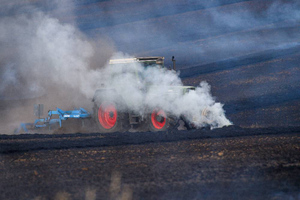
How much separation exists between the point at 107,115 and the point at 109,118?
11 cm

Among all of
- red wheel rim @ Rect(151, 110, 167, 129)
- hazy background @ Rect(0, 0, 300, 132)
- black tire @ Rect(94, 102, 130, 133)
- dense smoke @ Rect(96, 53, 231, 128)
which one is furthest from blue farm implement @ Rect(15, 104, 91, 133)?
red wheel rim @ Rect(151, 110, 167, 129)

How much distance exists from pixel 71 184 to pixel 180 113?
5537 millimetres

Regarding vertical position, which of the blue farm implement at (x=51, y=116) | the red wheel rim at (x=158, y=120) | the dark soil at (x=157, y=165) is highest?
the blue farm implement at (x=51, y=116)

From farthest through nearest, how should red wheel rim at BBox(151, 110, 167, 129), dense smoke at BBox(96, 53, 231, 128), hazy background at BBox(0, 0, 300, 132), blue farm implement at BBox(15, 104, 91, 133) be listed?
1. hazy background at BBox(0, 0, 300, 132)
2. blue farm implement at BBox(15, 104, 91, 133)
3. red wheel rim at BBox(151, 110, 167, 129)
4. dense smoke at BBox(96, 53, 231, 128)

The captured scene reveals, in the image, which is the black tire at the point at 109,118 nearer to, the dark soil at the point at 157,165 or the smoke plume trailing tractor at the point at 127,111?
the smoke plume trailing tractor at the point at 127,111

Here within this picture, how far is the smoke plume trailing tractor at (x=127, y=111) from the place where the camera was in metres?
12.1

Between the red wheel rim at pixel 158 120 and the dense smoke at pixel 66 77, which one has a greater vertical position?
the dense smoke at pixel 66 77

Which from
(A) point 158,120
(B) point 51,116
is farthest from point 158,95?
(B) point 51,116

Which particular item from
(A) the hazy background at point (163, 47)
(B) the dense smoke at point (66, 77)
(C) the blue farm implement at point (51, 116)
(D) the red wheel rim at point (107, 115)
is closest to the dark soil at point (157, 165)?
(D) the red wheel rim at point (107, 115)

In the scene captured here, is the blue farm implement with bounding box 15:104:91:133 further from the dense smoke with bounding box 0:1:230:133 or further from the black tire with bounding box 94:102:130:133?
the dense smoke with bounding box 0:1:230:133

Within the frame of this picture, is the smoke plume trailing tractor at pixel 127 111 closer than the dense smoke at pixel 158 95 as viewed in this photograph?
No

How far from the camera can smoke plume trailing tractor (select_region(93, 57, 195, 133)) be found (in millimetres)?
12133

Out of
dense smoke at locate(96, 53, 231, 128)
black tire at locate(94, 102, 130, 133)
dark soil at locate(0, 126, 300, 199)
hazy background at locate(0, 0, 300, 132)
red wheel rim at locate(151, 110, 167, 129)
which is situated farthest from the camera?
hazy background at locate(0, 0, 300, 132)

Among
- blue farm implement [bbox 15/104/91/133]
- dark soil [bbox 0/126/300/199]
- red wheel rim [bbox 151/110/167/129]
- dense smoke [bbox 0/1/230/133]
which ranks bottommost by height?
dark soil [bbox 0/126/300/199]
